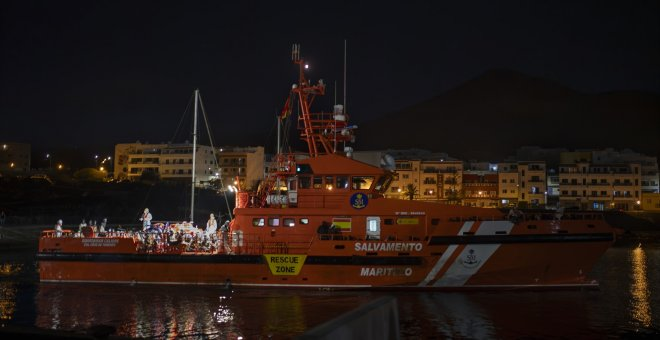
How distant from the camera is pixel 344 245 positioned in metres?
15.7

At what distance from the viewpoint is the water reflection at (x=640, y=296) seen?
42.7 ft

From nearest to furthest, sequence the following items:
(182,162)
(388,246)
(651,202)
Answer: (388,246) < (651,202) < (182,162)

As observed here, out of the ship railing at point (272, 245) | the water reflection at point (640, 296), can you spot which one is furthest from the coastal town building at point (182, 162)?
the ship railing at point (272, 245)

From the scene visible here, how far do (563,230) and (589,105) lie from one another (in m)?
185

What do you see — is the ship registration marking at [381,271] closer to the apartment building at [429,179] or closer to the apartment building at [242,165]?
the apartment building at [429,179]

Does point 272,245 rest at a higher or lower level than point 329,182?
lower

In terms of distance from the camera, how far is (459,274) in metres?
15.6

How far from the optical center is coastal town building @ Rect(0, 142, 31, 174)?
65.7 metres

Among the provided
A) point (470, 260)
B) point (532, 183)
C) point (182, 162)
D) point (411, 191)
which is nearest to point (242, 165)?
point (182, 162)

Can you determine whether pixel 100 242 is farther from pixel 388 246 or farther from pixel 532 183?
pixel 532 183

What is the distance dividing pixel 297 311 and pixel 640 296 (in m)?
10.5

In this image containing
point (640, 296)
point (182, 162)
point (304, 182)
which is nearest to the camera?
point (640, 296)

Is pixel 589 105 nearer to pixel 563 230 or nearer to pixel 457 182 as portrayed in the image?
pixel 457 182

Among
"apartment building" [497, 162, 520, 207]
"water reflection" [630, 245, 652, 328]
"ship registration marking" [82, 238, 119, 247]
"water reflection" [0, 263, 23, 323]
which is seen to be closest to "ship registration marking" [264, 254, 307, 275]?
"ship registration marking" [82, 238, 119, 247]
